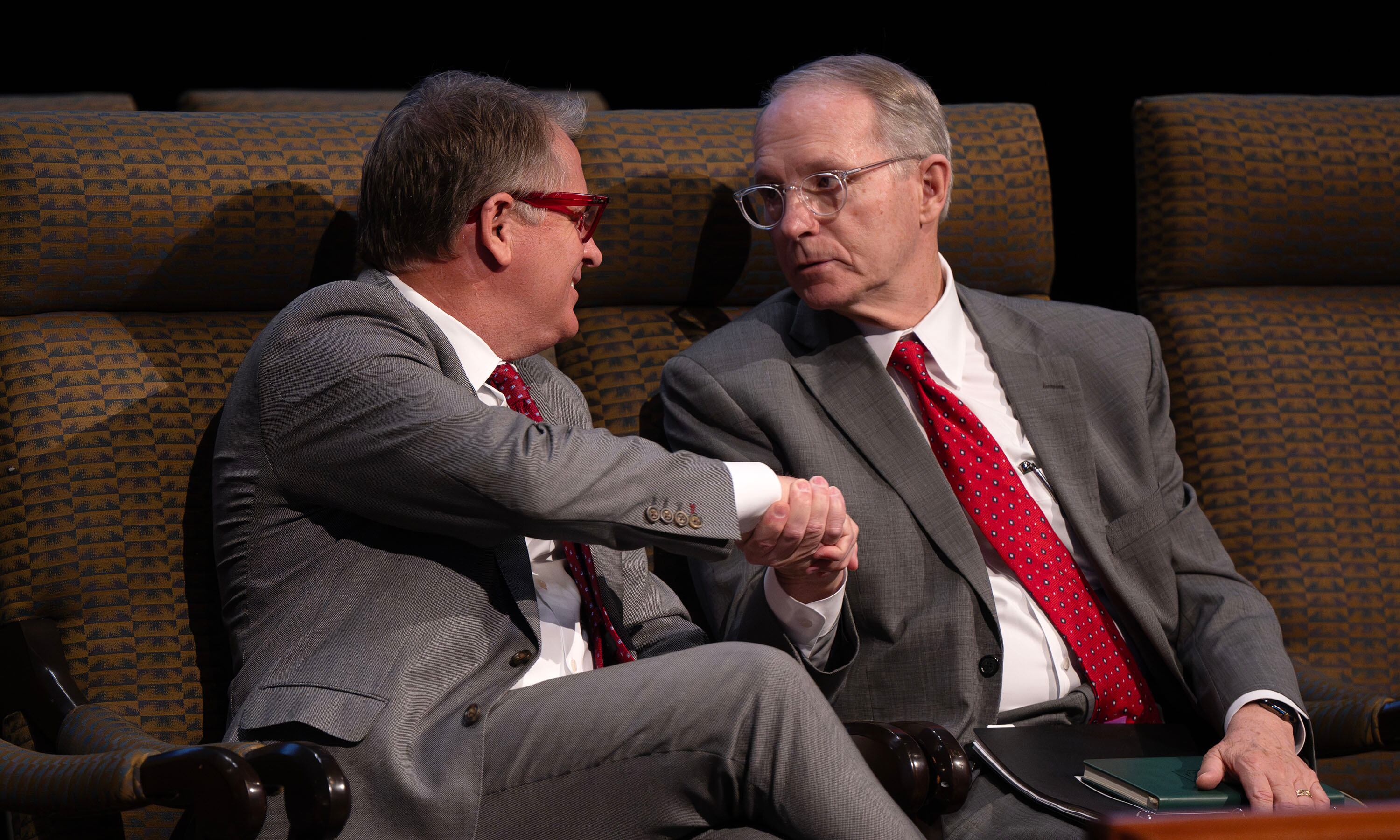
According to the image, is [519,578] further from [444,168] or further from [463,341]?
[444,168]

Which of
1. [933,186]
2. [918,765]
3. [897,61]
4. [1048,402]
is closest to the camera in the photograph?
[918,765]

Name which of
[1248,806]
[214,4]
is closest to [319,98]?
[214,4]

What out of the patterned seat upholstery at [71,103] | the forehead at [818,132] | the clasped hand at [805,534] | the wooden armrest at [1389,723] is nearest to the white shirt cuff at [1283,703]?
the wooden armrest at [1389,723]

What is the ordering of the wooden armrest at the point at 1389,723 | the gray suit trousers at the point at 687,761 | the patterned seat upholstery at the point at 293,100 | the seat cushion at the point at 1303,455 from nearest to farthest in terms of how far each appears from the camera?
1. the gray suit trousers at the point at 687,761
2. the wooden armrest at the point at 1389,723
3. the seat cushion at the point at 1303,455
4. the patterned seat upholstery at the point at 293,100

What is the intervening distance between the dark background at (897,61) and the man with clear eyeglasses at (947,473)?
1690mm

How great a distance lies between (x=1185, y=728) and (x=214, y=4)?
127 inches

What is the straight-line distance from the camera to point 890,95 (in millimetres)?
2076

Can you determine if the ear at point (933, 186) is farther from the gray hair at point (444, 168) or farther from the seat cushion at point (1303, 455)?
the gray hair at point (444, 168)

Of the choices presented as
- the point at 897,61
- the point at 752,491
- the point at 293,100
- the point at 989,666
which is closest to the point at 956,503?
the point at 989,666

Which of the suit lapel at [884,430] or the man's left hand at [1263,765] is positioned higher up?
the suit lapel at [884,430]

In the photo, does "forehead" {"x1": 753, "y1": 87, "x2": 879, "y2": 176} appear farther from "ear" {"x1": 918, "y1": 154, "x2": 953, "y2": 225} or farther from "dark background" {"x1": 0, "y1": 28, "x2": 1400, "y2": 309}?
"dark background" {"x1": 0, "y1": 28, "x2": 1400, "y2": 309}

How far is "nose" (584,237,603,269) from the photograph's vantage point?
1.80 m

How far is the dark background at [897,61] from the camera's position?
364cm

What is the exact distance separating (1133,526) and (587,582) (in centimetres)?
83
